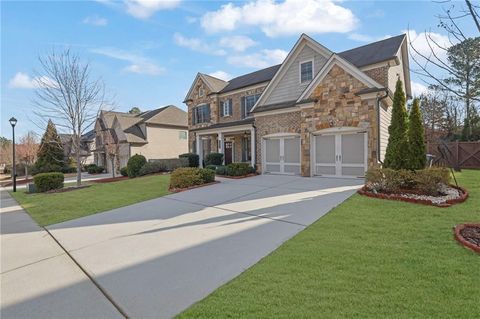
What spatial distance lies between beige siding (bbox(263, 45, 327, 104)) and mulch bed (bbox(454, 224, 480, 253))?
12194 millimetres

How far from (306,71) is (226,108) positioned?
29.9ft

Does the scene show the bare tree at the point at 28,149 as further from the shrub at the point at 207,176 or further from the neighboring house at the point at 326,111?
the shrub at the point at 207,176

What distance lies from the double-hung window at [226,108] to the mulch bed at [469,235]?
64.1 ft

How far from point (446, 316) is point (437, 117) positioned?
1343 inches

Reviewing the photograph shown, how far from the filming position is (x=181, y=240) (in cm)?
563

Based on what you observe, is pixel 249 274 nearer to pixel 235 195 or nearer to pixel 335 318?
pixel 335 318

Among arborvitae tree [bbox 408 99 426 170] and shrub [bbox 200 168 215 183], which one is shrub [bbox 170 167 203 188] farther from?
arborvitae tree [bbox 408 99 426 170]

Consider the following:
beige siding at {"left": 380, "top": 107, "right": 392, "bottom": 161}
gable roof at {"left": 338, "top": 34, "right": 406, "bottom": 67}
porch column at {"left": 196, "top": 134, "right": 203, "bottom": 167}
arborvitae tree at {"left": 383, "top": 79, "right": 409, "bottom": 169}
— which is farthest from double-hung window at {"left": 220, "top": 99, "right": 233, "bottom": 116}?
arborvitae tree at {"left": 383, "top": 79, "right": 409, "bottom": 169}

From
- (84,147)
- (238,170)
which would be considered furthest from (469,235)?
(84,147)

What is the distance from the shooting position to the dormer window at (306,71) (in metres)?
16.1

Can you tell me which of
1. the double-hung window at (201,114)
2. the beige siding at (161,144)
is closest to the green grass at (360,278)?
the double-hung window at (201,114)

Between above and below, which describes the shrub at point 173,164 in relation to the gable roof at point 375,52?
below

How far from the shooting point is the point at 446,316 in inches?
105

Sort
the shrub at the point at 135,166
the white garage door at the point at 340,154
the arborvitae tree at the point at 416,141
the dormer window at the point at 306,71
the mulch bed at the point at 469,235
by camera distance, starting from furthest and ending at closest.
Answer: the shrub at the point at 135,166, the dormer window at the point at 306,71, the white garage door at the point at 340,154, the arborvitae tree at the point at 416,141, the mulch bed at the point at 469,235
